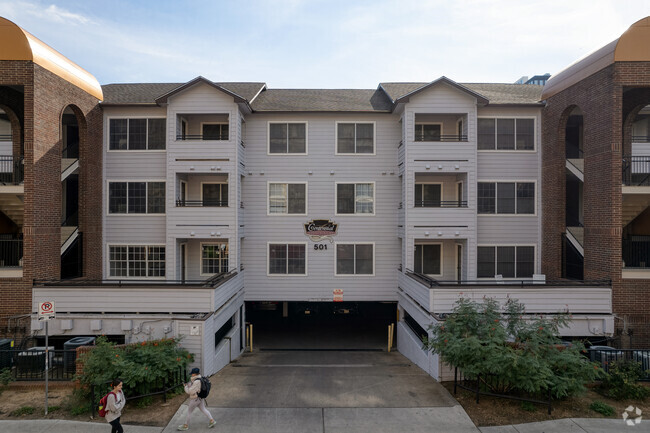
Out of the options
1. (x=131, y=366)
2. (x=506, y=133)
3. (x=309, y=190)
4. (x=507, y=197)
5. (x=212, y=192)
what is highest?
(x=506, y=133)

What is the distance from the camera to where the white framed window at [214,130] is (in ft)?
68.0

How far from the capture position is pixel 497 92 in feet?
71.7

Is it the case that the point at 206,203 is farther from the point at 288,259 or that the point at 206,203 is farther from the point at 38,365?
the point at 38,365

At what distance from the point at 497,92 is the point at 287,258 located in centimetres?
1597

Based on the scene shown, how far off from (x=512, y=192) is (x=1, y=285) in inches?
983

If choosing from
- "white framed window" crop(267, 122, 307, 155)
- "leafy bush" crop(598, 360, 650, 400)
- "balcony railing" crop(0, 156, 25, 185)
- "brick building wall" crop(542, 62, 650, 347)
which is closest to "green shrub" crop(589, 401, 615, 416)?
"leafy bush" crop(598, 360, 650, 400)

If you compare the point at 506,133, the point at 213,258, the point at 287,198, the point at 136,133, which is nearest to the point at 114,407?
the point at 213,258

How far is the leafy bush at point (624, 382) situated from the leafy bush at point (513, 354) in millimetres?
939

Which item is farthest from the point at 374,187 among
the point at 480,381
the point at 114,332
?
the point at 114,332

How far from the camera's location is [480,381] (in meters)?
12.1

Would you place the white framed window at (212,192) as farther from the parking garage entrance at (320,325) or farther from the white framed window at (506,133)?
the white framed window at (506,133)

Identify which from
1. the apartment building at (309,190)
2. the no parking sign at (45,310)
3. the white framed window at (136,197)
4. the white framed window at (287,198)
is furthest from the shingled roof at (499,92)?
the no parking sign at (45,310)

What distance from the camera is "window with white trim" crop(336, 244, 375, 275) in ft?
68.1

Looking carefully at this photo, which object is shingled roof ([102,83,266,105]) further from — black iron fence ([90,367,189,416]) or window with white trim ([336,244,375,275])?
black iron fence ([90,367,189,416])
